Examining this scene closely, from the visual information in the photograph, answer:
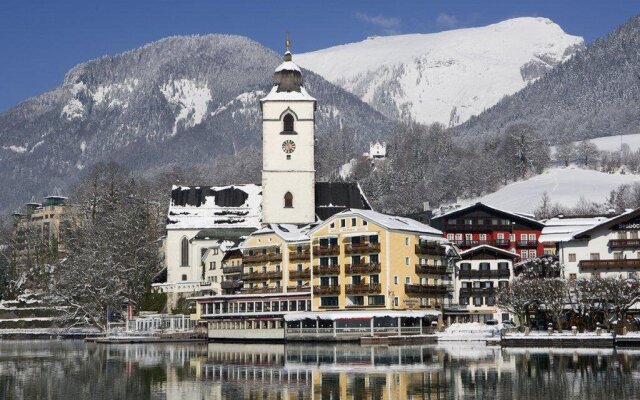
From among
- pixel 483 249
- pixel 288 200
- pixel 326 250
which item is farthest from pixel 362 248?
pixel 288 200

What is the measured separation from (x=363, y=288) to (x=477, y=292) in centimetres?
1763

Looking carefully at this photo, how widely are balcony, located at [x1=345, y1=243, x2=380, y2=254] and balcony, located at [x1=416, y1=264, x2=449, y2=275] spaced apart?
4.66 metres

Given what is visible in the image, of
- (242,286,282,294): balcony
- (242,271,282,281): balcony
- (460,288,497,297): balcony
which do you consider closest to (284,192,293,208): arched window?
(242,271,282,281): balcony

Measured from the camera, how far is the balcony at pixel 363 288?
98688mm

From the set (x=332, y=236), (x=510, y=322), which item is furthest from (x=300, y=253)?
(x=510, y=322)

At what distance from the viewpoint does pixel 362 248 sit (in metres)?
101

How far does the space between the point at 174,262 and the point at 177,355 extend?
46684 millimetres

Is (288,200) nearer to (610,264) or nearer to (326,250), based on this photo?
(326,250)

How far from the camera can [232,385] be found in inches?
2264

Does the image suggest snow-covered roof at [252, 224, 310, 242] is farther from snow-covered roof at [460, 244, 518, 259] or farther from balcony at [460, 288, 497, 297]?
balcony at [460, 288, 497, 297]

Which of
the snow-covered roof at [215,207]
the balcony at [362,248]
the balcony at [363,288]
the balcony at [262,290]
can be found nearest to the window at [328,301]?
the balcony at [363,288]

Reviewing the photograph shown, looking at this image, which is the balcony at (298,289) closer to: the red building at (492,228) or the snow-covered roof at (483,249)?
the snow-covered roof at (483,249)

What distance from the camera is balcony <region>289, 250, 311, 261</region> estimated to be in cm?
10606

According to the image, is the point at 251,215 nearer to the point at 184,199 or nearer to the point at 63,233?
the point at 184,199
